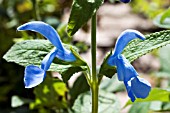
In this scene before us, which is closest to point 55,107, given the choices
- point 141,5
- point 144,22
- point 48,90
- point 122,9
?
point 48,90

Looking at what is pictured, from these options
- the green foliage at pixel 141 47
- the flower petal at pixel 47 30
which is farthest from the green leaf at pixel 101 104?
→ the flower petal at pixel 47 30

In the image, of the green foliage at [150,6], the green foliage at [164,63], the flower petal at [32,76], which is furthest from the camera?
the green foliage at [150,6]

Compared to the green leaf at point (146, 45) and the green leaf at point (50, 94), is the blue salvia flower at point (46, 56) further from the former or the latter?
the green leaf at point (50, 94)

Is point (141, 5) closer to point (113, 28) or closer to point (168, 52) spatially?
point (113, 28)

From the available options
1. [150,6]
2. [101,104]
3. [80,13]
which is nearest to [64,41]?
[101,104]

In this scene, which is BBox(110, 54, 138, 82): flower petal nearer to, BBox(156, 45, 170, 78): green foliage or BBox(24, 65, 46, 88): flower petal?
BBox(24, 65, 46, 88): flower petal

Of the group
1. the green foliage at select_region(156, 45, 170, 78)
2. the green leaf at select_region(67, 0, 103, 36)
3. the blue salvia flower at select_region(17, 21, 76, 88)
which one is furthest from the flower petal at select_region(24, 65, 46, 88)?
the green foliage at select_region(156, 45, 170, 78)
